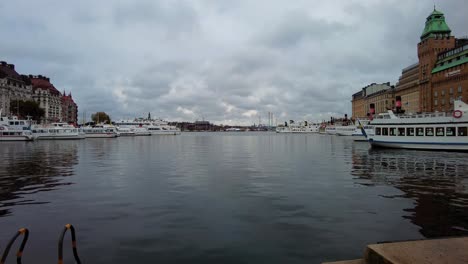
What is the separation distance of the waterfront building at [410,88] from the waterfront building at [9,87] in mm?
205415

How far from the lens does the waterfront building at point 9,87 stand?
17200 centimetres

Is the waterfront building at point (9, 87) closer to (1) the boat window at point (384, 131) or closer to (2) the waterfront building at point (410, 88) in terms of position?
(1) the boat window at point (384, 131)

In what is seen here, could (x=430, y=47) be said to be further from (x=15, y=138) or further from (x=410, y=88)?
(x=15, y=138)

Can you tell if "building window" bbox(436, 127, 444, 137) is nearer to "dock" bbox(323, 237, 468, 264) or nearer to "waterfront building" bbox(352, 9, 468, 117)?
"dock" bbox(323, 237, 468, 264)

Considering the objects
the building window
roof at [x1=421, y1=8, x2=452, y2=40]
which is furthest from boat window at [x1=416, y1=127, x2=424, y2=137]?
roof at [x1=421, y1=8, x2=452, y2=40]

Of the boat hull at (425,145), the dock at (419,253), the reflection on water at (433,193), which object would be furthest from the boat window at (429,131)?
the dock at (419,253)

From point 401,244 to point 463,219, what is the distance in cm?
757

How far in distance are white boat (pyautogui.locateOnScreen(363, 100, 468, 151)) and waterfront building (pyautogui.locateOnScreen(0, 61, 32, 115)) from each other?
18200cm

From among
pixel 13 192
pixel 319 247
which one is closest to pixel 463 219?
pixel 319 247

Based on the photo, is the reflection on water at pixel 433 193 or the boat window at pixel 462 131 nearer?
the reflection on water at pixel 433 193

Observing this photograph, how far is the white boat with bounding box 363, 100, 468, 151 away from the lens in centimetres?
4731

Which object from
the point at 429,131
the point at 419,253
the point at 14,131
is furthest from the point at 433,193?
the point at 14,131

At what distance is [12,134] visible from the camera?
350 feet

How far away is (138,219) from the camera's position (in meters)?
13.6
